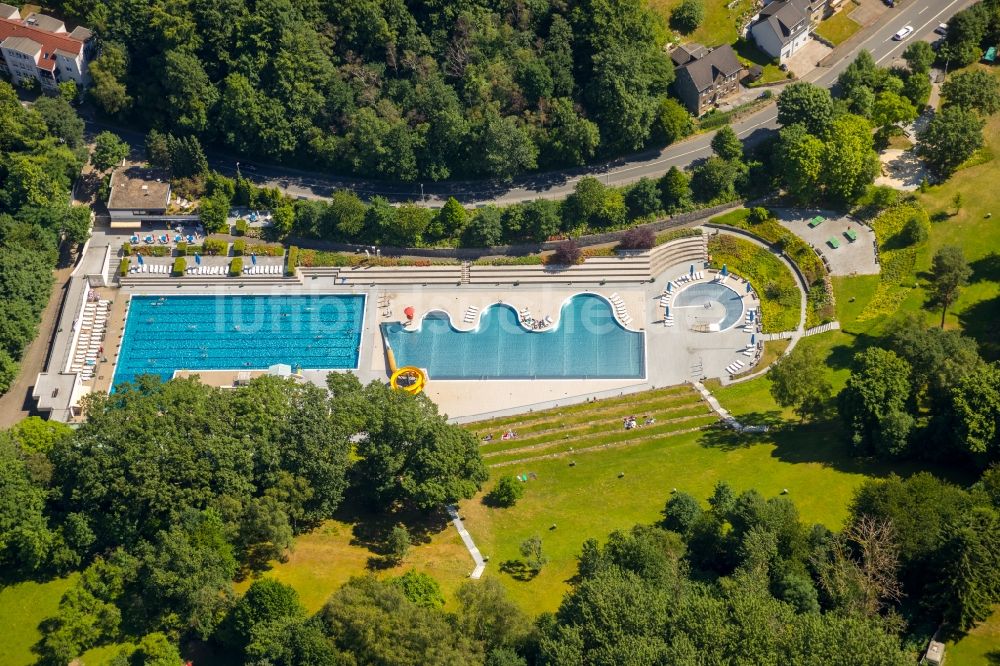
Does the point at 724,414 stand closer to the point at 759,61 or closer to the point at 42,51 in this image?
the point at 759,61

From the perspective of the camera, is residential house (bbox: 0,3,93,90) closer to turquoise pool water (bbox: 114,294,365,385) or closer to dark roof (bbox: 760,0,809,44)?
turquoise pool water (bbox: 114,294,365,385)

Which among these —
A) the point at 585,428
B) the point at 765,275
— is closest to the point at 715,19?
the point at 765,275

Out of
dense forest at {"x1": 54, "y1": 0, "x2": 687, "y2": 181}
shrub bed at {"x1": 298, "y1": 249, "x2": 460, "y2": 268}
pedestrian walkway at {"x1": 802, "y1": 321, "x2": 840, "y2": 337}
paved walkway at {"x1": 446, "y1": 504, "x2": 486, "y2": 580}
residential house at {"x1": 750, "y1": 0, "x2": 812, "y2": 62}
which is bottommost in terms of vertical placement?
paved walkway at {"x1": 446, "y1": 504, "x2": 486, "y2": 580}

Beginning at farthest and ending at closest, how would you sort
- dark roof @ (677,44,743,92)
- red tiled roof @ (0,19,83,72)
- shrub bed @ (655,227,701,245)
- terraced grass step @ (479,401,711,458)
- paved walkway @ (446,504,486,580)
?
red tiled roof @ (0,19,83,72), dark roof @ (677,44,743,92), shrub bed @ (655,227,701,245), terraced grass step @ (479,401,711,458), paved walkway @ (446,504,486,580)

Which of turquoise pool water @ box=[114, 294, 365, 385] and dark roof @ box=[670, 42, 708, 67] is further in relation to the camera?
dark roof @ box=[670, 42, 708, 67]

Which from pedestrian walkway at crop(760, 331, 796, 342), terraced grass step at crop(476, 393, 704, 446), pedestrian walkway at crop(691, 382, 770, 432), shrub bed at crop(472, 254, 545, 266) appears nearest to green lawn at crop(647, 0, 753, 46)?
shrub bed at crop(472, 254, 545, 266)

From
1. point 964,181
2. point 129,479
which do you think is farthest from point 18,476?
point 964,181
